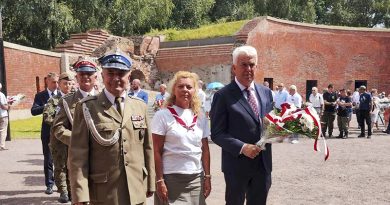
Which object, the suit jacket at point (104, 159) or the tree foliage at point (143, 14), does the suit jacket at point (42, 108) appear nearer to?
the suit jacket at point (104, 159)

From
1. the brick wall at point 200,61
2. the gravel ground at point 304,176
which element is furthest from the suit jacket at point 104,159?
the brick wall at point 200,61

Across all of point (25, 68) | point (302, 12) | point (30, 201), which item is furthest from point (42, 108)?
point (302, 12)

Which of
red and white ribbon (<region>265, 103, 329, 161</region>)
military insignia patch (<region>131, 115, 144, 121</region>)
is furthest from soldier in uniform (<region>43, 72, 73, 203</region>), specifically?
red and white ribbon (<region>265, 103, 329, 161</region>)

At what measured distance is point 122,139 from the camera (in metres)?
3.26

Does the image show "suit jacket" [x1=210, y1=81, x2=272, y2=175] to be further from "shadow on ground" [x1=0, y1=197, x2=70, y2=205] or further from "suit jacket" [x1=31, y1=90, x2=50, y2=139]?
"suit jacket" [x1=31, y1=90, x2=50, y2=139]

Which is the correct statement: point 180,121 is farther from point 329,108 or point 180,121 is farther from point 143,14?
point 143,14

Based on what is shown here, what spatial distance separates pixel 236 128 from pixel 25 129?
16.5 meters

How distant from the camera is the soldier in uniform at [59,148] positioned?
5707mm

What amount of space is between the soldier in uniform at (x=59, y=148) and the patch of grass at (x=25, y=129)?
1018cm

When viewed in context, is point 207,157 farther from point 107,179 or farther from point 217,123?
point 107,179

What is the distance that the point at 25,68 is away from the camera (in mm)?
24234

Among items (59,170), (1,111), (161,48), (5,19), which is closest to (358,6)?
(161,48)

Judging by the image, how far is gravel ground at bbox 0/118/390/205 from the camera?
22.0 feet

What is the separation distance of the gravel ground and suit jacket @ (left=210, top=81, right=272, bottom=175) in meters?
0.81
